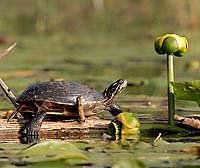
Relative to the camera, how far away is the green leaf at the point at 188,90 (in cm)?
372

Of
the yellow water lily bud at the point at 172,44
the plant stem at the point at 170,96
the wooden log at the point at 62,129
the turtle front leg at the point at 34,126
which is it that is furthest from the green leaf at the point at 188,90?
the turtle front leg at the point at 34,126

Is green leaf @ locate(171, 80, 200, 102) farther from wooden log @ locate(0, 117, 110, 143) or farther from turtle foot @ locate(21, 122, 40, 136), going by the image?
turtle foot @ locate(21, 122, 40, 136)

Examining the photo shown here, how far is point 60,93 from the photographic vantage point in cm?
410

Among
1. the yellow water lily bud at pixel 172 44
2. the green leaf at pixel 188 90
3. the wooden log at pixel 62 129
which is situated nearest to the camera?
the green leaf at pixel 188 90

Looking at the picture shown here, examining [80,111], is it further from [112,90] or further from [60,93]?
[112,90]

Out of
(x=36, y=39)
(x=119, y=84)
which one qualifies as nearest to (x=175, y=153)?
(x=119, y=84)

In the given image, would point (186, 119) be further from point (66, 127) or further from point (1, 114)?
point (1, 114)

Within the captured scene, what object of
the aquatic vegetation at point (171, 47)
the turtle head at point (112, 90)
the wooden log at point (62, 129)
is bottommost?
the wooden log at point (62, 129)

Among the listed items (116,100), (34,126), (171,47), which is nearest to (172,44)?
(171,47)

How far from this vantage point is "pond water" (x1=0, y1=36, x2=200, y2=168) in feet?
9.94

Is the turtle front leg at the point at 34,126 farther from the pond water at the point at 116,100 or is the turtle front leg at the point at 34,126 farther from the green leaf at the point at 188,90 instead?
the green leaf at the point at 188,90

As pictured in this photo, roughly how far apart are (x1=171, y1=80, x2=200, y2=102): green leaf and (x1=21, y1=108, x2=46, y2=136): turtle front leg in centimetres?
76

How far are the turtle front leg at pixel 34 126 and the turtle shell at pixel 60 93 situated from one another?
0.40 feet

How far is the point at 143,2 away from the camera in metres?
17.5
